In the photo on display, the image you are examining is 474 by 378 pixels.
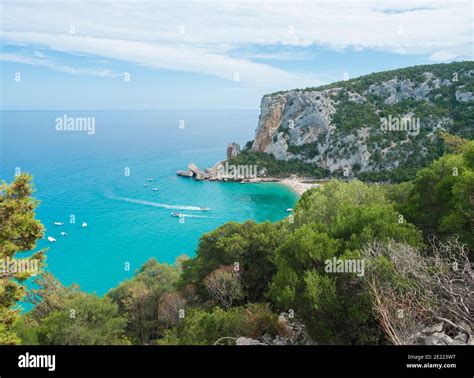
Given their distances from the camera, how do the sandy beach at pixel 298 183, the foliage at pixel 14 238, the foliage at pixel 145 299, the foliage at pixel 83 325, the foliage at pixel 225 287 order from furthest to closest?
1. the sandy beach at pixel 298 183
2. the foliage at pixel 145 299
3. the foliage at pixel 225 287
4. the foliage at pixel 83 325
5. the foliage at pixel 14 238

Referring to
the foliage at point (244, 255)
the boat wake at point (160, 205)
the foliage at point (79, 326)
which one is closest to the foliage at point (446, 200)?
the foliage at point (244, 255)

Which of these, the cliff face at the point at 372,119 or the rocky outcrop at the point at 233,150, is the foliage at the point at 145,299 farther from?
the rocky outcrop at the point at 233,150

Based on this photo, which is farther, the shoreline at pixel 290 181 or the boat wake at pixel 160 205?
the shoreline at pixel 290 181

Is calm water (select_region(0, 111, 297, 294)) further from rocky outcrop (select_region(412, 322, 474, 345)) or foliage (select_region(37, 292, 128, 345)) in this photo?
rocky outcrop (select_region(412, 322, 474, 345))

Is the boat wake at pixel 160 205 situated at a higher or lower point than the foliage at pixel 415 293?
lower

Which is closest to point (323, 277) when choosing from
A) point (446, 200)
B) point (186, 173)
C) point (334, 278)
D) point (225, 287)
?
point (334, 278)

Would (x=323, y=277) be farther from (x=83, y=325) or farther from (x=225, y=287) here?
(x=83, y=325)

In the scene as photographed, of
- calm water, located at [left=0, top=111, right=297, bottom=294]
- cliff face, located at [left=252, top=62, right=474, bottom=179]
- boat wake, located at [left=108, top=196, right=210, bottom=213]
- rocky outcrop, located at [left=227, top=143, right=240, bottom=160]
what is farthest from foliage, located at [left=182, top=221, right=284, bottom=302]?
rocky outcrop, located at [left=227, top=143, right=240, bottom=160]

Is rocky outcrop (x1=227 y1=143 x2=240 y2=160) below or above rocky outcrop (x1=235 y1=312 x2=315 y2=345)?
above
